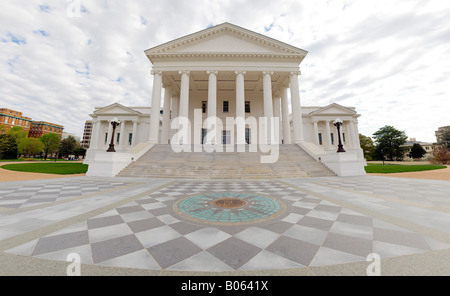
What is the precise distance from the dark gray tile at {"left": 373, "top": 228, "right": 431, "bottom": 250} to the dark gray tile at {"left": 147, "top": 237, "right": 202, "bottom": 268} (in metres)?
3.22

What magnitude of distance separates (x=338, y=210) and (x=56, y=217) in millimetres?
7222

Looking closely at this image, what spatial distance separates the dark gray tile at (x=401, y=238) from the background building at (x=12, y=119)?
116 metres

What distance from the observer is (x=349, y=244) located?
102 inches

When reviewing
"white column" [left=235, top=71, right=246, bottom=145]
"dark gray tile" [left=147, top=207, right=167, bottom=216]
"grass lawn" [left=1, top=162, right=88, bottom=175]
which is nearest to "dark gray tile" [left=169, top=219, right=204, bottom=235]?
"dark gray tile" [left=147, top=207, right=167, bottom=216]

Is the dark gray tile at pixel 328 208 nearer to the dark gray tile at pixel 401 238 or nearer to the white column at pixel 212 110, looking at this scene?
the dark gray tile at pixel 401 238

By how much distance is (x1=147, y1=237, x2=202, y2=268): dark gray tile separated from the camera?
217cm

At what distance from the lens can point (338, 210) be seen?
4426 millimetres

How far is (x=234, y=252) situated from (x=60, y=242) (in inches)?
114

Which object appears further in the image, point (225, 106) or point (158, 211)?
point (225, 106)

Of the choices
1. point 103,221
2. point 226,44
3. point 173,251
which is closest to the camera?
point 173,251

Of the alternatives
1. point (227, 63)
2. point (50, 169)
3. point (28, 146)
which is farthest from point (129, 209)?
point (28, 146)

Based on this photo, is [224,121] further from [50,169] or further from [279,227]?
[279,227]

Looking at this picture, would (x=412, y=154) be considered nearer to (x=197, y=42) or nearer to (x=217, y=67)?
(x=217, y=67)
